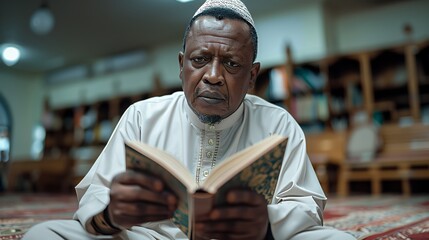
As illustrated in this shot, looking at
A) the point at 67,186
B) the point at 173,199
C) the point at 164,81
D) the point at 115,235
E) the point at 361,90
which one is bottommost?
the point at 67,186

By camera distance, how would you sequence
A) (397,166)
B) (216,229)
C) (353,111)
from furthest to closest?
(353,111)
(397,166)
(216,229)

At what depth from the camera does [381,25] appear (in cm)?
636

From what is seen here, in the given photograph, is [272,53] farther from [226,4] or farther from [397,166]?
[226,4]

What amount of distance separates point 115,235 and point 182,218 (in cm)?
23

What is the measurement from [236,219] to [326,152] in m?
4.84

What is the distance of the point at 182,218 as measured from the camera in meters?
0.81

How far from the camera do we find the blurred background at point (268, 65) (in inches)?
220

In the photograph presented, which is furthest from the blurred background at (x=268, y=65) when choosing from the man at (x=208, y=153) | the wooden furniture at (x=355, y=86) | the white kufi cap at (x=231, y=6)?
the white kufi cap at (x=231, y=6)

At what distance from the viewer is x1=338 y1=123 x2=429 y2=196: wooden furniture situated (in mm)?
4785

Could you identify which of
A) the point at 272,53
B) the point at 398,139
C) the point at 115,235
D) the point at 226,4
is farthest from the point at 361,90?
the point at 115,235

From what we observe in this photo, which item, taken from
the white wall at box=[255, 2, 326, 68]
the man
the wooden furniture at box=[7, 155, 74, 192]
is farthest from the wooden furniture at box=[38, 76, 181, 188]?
the man

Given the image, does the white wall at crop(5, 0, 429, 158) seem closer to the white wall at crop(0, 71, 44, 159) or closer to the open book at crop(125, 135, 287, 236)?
the white wall at crop(0, 71, 44, 159)

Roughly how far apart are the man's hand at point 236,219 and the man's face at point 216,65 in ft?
1.24

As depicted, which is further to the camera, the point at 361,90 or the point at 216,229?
the point at 361,90
